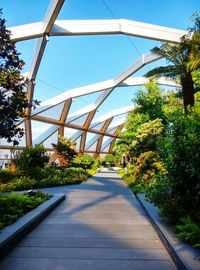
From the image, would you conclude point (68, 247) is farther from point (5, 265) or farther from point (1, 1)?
point (1, 1)

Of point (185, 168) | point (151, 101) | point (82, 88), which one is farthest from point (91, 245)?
point (82, 88)

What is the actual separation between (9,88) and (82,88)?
61.2 feet

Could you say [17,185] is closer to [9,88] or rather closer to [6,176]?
[6,176]

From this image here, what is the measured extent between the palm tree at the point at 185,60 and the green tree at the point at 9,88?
281 inches

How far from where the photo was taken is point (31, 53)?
16.9 metres

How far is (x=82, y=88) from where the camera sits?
2378 cm

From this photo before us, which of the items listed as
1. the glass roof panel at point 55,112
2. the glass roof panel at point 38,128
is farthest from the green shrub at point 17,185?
the glass roof panel at point 38,128

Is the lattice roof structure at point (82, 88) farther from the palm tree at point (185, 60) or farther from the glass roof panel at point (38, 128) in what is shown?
the palm tree at point (185, 60)

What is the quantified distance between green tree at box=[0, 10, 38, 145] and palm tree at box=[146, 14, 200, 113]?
23.4ft

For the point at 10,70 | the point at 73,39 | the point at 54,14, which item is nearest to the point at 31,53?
the point at 73,39

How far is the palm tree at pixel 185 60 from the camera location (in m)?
11.2

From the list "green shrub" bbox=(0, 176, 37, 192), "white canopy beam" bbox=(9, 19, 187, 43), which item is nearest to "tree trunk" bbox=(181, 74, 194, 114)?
"white canopy beam" bbox=(9, 19, 187, 43)

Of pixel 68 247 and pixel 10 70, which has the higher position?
pixel 10 70

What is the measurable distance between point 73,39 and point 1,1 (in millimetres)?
7226
